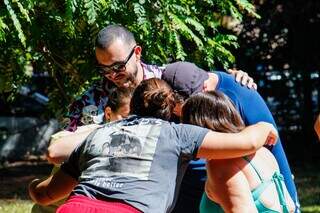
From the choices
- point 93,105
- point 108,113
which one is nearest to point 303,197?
point 93,105

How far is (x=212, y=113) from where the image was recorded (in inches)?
122

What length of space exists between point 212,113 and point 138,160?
50 centimetres

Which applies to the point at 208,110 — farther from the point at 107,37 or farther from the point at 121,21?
the point at 121,21

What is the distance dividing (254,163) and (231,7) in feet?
12.1

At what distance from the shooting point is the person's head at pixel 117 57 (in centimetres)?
359

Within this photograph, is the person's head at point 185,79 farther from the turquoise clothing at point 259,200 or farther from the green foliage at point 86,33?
the green foliage at point 86,33

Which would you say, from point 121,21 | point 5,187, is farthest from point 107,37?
point 5,187

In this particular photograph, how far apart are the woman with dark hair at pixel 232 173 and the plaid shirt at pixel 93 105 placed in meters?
0.60

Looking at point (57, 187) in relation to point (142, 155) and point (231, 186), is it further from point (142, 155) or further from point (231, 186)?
point (231, 186)

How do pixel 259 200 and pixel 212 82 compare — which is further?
pixel 212 82

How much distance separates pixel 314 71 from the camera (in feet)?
43.9

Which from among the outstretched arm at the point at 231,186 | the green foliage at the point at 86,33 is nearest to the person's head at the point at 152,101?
the outstretched arm at the point at 231,186

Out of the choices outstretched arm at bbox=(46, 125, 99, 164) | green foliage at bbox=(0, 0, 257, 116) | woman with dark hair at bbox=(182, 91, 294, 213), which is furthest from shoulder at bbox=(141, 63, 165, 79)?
green foliage at bbox=(0, 0, 257, 116)

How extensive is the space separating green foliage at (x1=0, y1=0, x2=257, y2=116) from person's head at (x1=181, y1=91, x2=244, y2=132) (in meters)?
2.34
